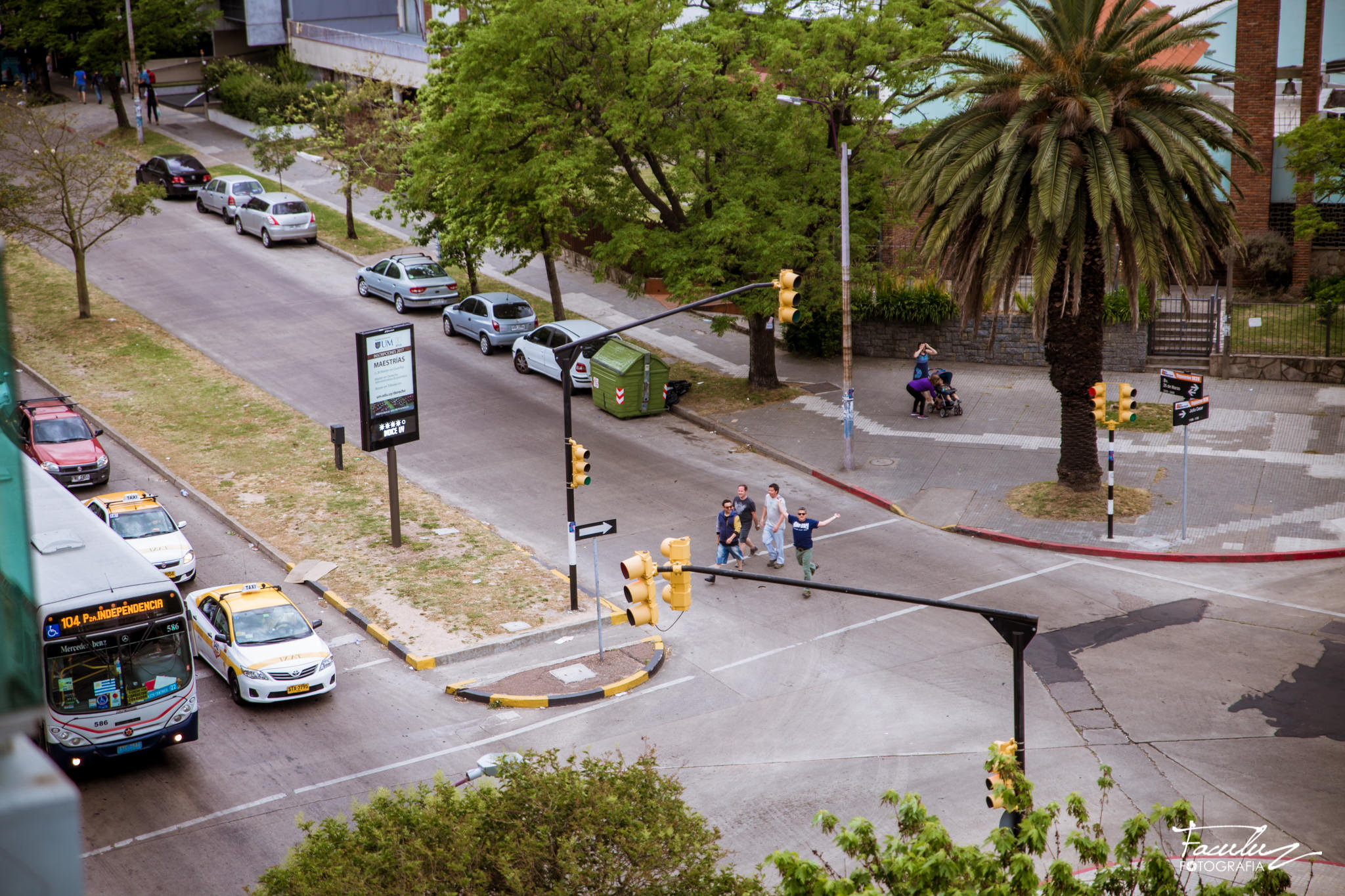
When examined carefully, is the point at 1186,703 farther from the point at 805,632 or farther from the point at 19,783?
the point at 19,783

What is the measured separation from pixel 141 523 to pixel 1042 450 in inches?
784

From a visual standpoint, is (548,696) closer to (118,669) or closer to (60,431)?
(118,669)

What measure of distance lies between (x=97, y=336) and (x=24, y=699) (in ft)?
124

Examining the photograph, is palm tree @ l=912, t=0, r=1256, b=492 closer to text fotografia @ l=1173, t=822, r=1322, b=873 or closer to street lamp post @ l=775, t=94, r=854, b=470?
street lamp post @ l=775, t=94, r=854, b=470

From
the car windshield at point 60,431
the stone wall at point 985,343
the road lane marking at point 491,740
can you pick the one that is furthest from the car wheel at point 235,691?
the stone wall at point 985,343

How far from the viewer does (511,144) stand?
105 feet

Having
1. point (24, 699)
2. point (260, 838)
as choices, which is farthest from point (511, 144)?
point (24, 699)

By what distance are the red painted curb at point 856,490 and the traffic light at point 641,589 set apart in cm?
1358

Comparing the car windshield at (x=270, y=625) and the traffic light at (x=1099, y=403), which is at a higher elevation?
the traffic light at (x=1099, y=403)

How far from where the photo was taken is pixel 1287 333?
3441 centimetres

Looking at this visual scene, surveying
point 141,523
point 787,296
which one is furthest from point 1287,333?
point 141,523

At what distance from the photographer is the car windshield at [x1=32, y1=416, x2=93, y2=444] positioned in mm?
28328

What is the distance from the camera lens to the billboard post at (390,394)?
24783 mm

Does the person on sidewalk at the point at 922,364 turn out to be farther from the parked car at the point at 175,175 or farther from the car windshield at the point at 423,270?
the parked car at the point at 175,175
